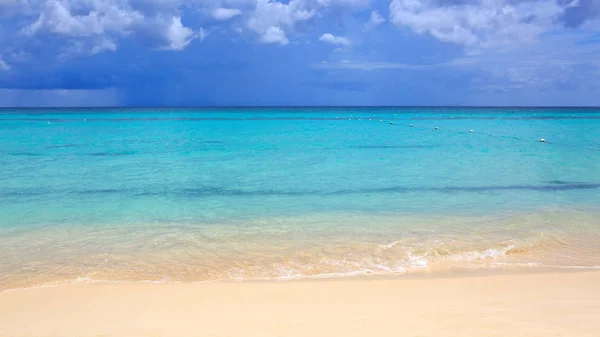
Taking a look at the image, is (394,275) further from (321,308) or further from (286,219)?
(286,219)

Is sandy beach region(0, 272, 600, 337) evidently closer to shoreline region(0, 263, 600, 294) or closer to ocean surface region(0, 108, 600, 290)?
shoreline region(0, 263, 600, 294)

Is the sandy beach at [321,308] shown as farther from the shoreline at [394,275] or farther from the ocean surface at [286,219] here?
the ocean surface at [286,219]

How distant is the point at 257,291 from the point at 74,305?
1.95 metres

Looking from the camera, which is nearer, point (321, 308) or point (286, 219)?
point (321, 308)

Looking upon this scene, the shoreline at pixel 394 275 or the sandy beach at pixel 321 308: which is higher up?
the sandy beach at pixel 321 308

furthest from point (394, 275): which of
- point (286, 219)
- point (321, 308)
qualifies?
point (286, 219)

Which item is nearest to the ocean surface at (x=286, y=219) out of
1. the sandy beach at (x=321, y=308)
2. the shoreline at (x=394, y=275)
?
the shoreline at (x=394, y=275)

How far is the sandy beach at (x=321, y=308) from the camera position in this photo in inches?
169

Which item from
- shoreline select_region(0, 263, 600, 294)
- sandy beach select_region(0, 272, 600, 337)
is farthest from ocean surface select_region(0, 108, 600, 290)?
sandy beach select_region(0, 272, 600, 337)

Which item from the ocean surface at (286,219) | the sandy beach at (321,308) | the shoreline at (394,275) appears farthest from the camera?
the ocean surface at (286,219)

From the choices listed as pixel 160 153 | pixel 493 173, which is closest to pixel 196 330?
pixel 493 173

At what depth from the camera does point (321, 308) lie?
4.83 meters

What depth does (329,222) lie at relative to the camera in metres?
8.62

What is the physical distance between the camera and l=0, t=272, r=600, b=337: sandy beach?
4281 millimetres
